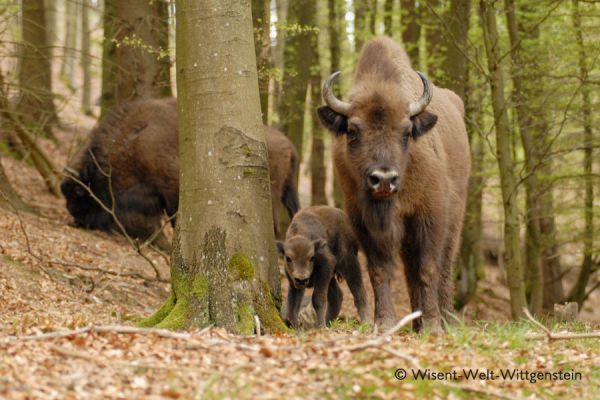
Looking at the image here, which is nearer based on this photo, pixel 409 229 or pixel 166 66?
pixel 409 229

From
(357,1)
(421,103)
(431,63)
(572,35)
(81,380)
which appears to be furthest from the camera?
(357,1)

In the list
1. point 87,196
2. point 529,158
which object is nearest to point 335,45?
point 529,158

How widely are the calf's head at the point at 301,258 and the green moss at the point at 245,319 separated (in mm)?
2492

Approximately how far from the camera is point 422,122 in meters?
8.51

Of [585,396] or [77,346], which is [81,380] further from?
[585,396]

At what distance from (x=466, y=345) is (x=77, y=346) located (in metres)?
2.95

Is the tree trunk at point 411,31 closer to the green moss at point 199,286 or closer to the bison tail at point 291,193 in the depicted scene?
the bison tail at point 291,193

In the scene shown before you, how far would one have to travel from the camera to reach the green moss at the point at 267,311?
287 inches

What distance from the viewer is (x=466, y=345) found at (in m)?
6.30

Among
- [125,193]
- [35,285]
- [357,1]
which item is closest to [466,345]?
[35,285]

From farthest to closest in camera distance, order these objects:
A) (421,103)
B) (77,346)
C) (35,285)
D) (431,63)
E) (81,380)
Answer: (431,63), (35,285), (421,103), (77,346), (81,380)

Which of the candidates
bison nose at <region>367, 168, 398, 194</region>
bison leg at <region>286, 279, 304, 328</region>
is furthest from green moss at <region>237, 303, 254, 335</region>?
bison leg at <region>286, 279, 304, 328</region>

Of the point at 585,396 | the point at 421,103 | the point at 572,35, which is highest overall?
the point at 572,35

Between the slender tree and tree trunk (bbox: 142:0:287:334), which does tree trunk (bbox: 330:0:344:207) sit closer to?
the slender tree
